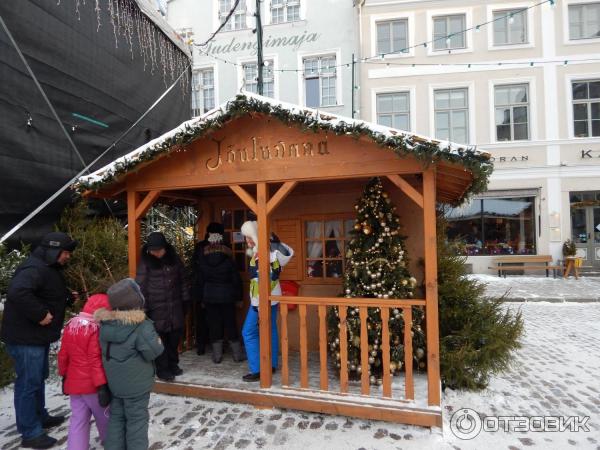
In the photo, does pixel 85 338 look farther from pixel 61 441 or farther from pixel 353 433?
pixel 353 433

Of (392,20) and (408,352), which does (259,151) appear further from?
(392,20)

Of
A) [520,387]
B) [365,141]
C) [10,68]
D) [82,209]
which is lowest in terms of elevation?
[520,387]

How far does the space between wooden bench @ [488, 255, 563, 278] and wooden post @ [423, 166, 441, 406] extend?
1175 centimetres

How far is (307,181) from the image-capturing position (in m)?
4.12

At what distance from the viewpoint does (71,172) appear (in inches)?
215

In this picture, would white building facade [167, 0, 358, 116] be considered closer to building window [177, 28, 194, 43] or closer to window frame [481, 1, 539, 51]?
building window [177, 28, 194, 43]

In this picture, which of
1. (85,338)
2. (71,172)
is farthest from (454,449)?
(71,172)

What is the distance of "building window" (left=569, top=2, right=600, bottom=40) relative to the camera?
45.7ft

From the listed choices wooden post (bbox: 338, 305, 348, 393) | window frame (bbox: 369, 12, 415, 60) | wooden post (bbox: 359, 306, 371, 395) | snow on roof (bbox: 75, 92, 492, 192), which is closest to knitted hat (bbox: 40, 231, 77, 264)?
snow on roof (bbox: 75, 92, 492, 192)

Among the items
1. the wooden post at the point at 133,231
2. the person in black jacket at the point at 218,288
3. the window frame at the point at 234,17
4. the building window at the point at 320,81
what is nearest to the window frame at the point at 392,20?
the building window at the point at 320,81

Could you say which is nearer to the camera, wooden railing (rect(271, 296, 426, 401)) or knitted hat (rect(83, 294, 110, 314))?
knitted hat (rect(83, 294, 110, 314))

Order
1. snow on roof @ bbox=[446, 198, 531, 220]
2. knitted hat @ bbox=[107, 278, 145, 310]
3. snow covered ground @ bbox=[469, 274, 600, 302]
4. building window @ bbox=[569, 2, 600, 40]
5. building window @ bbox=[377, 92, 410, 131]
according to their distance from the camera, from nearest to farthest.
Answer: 1. knitted hat @ bbox=[107, 278, 145, 310]
2. snow covered ground @ bbox=[469, 274, 600, 302]
3. building window @ bbox=[569, 2, 600, 40]
4. snow on roof @ bbox=[446, 198, 531, 220]
5. building window @ bbox=[377, 92, 410, 131]

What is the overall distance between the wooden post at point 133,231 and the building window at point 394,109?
11906 mm

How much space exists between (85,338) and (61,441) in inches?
48.7
